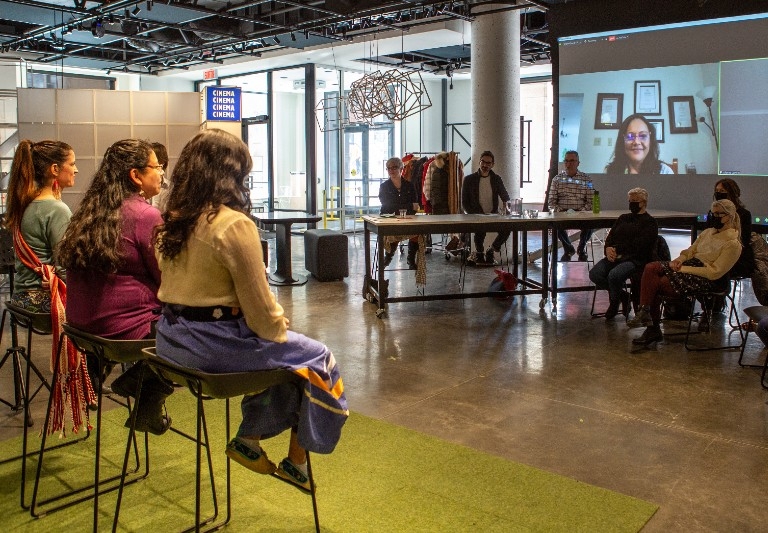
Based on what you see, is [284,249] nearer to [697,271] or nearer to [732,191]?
[697,271]

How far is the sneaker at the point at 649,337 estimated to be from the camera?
231 inches

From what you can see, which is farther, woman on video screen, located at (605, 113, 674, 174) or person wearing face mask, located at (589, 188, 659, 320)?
woman on video screen, located at (605, 113, 674, 174)

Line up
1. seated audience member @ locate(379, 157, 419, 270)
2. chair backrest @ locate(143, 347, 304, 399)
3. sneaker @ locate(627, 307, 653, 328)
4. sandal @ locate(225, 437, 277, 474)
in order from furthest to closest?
seated audience member @ locate(379, 157, 419, 270)
sneaker @ locate(627, 307, 653, 328)
sandal @ locate(225, 437, 277, 474)
chair backrest @ locate(143, 347, 304, 399)

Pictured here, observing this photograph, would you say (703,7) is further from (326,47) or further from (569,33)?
(326,47)

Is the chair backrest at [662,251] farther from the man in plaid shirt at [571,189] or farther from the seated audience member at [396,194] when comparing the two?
the seated audience member at [396,194]

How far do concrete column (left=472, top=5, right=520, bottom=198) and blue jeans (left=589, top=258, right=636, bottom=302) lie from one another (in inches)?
151

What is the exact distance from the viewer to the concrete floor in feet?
11.3

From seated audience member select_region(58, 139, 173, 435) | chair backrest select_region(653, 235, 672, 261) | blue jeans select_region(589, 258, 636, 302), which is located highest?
seated audience member select_region(58, 139, 173, 435)

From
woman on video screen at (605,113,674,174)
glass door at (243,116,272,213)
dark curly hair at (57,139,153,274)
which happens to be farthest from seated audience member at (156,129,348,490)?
glass door at (243,116,272,213)

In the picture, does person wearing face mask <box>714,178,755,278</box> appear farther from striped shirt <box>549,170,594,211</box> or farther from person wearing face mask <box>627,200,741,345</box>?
striped shirt <box>549,170,594,211</box>

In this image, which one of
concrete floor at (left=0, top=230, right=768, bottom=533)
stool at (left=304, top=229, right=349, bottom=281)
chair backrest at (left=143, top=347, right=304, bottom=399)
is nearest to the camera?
chair backrest at (left=143, top=347, right=304, bottom=399)

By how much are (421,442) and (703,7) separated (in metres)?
6.48

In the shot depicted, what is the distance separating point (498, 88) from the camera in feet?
34.2

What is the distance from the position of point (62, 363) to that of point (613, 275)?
4.59 metres
